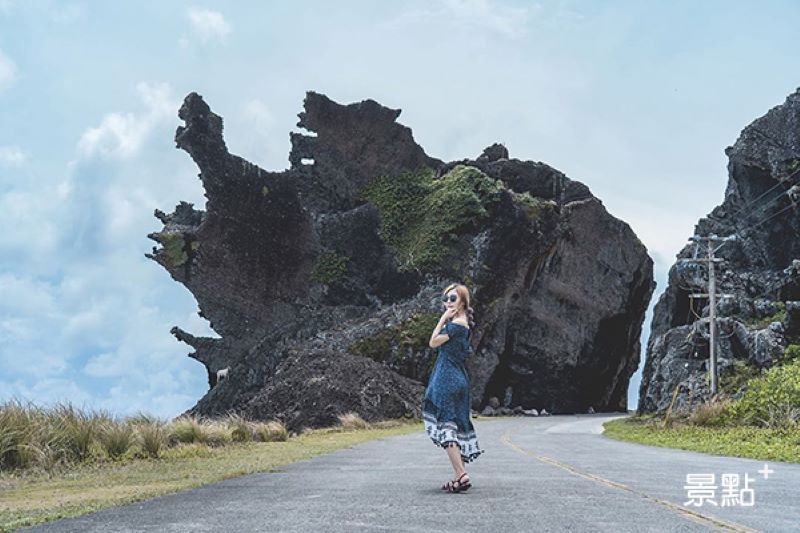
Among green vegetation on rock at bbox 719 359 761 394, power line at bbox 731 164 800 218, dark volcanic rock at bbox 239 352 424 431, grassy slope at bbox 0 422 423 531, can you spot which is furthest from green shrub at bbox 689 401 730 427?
power line at bbox 731 164 800 218

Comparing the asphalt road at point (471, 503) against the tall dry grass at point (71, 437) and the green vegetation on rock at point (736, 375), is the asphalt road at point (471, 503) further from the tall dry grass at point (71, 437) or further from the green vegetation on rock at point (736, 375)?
the green vegetation on rock at point (736, 375)

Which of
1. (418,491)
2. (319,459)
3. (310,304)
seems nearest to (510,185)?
(310,304)

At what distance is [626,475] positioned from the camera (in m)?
10.1

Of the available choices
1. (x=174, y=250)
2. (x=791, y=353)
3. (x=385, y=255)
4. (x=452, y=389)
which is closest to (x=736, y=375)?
(x=791, y=353)

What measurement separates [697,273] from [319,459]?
3833 centimetres

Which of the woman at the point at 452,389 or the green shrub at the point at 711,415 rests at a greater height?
the woman at the point at 452,389

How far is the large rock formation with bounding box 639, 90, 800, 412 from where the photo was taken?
36594mm

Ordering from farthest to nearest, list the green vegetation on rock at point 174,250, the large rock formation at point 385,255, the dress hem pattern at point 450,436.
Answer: the green vegetation on rock at point 174,250
the large rock formation at point 385,255
the dress hem pattern at point 450,436

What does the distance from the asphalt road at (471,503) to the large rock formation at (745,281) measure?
2667 cm

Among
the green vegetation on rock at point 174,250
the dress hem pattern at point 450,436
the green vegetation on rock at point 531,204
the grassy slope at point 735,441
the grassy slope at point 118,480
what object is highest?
the green vegetation on rock at point 531,204

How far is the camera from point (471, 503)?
7.20 metres

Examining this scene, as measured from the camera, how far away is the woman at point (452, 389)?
845 centimetres

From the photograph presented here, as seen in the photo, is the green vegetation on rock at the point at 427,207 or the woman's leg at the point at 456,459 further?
the green vegetation on rock at the point at 427,207

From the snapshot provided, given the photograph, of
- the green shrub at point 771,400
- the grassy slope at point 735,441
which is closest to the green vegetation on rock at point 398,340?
the grassy slope at point 735,441
